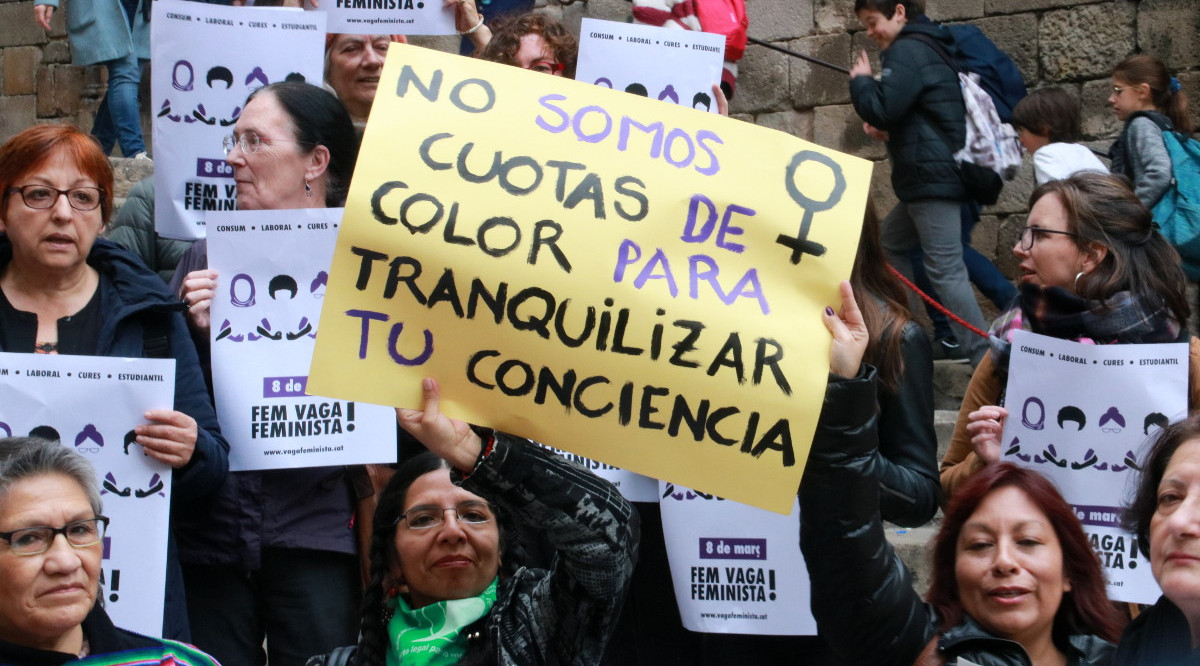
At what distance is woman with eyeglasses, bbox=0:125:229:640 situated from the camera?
10.5ft

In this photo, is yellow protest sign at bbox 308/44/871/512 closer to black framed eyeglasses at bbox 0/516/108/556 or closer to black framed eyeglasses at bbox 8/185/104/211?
black framed eyeglasses at bbox 0/516/108/556

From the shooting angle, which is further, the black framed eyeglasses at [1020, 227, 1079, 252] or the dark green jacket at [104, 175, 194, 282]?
the dark green jacket at [104, 175, 194, 282]

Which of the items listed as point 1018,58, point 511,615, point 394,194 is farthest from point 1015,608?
point 1018,58

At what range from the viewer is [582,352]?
2.39m

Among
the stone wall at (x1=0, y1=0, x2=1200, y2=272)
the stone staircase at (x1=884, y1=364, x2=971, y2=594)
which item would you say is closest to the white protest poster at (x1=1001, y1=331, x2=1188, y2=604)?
the stone staircase at (x1=884, y1=364, x2=971, y2=594)

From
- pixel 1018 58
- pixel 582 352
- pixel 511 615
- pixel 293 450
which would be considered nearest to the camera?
pixel 582 352

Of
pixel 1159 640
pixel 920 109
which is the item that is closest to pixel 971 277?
pixel 920 109

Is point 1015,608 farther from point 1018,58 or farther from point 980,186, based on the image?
point 1018,58

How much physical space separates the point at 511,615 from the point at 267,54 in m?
2.12

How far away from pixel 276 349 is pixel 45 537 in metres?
0.92

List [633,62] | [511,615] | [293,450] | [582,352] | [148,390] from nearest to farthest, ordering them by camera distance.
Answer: [582,352] < [511,615] < [148,390] < [293,450] < [633,62]

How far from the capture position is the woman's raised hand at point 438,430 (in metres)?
2.38

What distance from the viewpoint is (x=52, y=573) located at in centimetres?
249

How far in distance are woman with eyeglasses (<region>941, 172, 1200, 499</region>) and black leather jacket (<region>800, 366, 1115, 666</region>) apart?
2.88 ft
